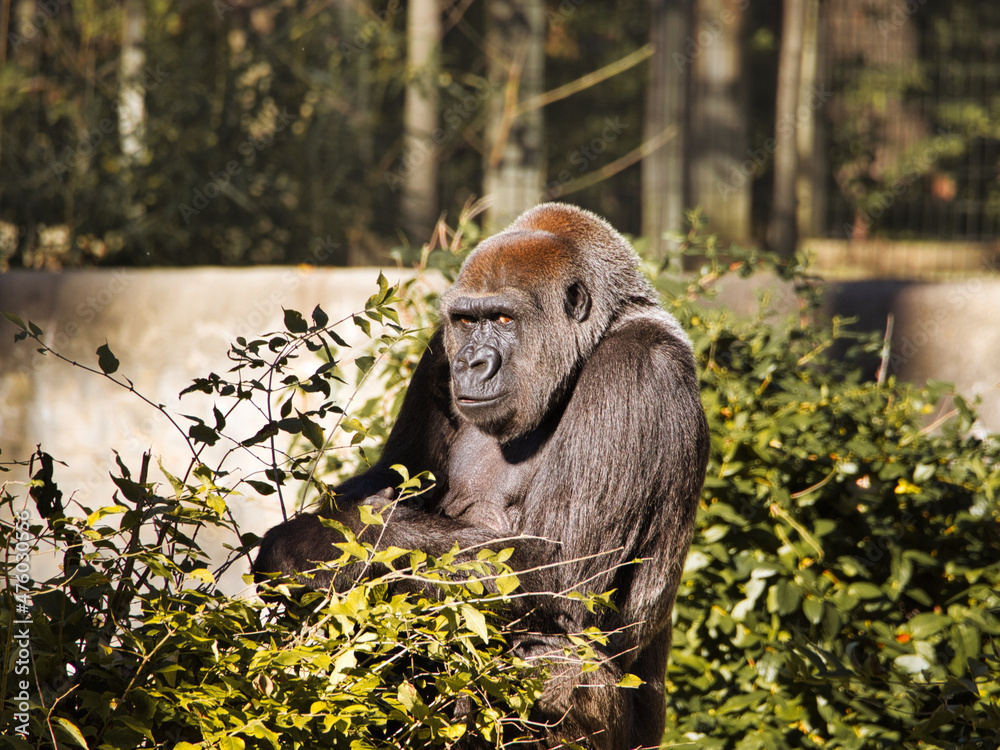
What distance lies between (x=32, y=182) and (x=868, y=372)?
551 cm

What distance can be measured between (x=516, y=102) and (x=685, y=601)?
548 centimetres

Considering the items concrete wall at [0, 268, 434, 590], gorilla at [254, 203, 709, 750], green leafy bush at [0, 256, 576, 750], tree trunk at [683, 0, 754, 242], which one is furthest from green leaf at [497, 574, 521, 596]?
tree trunk at [683, 0, 754, 242]

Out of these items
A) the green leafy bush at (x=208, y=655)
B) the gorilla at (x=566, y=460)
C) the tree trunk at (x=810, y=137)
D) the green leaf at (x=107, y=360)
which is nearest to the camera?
the green leafy bush at (x=208, y=655)

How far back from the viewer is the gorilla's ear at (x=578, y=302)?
2686 mm

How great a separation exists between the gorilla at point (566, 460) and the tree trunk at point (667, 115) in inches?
177

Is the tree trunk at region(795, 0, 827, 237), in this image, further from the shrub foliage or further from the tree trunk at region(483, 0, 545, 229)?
the shrub foliage

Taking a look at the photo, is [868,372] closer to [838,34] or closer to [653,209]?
[653,209]

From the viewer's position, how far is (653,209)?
783cm

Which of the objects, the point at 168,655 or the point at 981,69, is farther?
the point at 981,69

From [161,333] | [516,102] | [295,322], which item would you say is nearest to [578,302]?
[295,322]

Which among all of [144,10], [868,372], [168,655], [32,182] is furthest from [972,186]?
[168,655]

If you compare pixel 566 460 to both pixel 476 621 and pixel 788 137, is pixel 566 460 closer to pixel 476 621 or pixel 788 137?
pixel 476 621

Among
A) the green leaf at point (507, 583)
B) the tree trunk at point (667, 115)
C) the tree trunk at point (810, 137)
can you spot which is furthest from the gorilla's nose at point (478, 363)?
the tree trunk at point (810, 137)

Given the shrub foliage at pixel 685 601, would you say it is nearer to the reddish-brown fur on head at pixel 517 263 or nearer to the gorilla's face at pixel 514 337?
the gorilla's face at pixel 514 337
